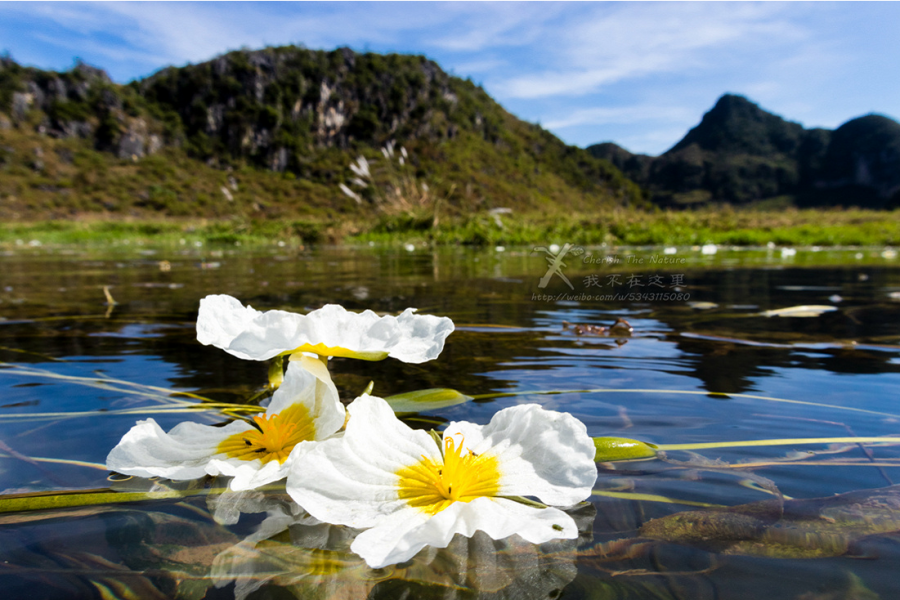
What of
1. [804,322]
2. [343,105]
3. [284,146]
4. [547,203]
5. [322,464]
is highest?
[343,105]

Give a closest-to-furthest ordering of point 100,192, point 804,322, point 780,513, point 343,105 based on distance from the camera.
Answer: point 780,513 → point 804,322 → point 100,192 → point 343,105

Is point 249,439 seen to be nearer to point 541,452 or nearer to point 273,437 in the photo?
point 273,437

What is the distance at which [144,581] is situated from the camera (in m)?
0.63

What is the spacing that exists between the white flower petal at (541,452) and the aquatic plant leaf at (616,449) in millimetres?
225

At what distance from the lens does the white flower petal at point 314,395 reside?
2.72 feet

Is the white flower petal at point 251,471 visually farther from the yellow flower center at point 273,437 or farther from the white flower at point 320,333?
the white flower at point 320,333

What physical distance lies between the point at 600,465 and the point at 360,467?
499mm

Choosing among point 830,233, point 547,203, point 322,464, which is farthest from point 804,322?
point 547,203

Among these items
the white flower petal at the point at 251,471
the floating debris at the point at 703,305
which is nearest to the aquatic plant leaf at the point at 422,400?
the white flower petal at the point at 251,471

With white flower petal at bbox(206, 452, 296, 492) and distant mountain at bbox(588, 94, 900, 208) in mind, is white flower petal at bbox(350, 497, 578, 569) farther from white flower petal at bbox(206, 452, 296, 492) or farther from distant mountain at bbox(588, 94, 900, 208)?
distant mountain at bbox(588, 94, 900, 208)

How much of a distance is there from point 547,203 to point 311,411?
3004 inches

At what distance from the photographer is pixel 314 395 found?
2.86ft

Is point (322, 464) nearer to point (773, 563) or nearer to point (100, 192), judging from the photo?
point (773, 563)

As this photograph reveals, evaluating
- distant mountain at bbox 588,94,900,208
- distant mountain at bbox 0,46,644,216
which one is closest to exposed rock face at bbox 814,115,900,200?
distant mountain at bbox 588,94,900,208
